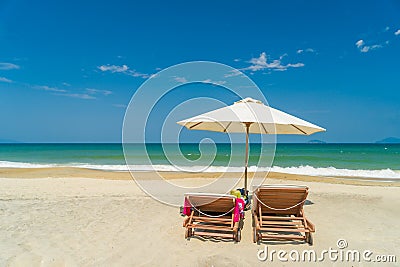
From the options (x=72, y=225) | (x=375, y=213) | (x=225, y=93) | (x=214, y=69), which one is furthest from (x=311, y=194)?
(x=72, y=225)

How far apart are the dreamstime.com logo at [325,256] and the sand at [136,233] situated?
9 centimetres

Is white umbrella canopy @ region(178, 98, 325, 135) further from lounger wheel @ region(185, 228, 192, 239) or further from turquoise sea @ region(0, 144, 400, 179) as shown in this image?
turquoise sea @ region(0, 144, 400, 179)

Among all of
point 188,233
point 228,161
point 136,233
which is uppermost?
point 228,161

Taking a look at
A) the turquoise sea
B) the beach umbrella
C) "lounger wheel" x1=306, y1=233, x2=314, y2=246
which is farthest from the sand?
the turquoise sea

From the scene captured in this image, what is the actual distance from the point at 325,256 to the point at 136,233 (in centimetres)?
281

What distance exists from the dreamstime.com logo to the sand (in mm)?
92

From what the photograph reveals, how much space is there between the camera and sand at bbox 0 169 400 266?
3477mm

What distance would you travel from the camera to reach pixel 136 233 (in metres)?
4.38

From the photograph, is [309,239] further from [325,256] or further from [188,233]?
[188,233]

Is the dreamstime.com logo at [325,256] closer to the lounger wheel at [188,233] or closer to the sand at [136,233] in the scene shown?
the sand at [136,233]

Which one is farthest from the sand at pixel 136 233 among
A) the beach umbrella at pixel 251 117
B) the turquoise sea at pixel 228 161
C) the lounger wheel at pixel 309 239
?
the turquoise sea at pixel 228 161

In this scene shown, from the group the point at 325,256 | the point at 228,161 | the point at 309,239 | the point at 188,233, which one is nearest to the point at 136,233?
the point at 188,233

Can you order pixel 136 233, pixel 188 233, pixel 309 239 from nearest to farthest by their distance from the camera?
pixel 309 239, pixel 188 233, pixel 136 233

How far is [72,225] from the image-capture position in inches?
187
